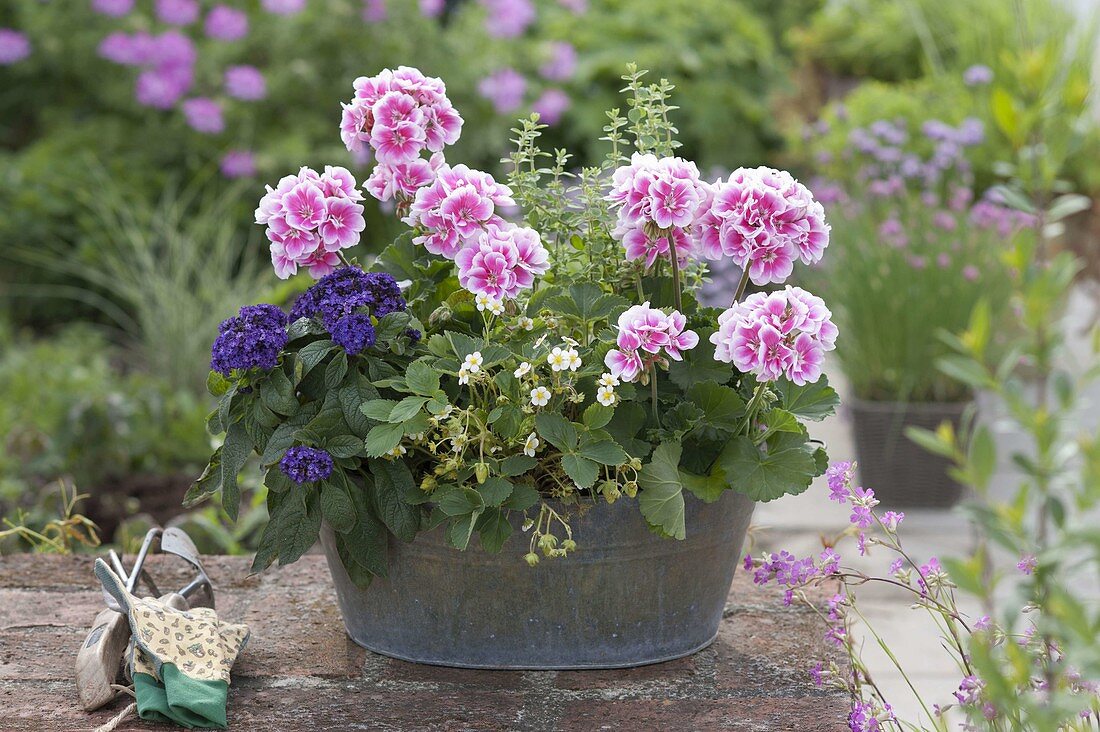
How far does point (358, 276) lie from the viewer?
1.43 meters

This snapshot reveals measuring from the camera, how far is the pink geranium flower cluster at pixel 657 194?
1.37 metres

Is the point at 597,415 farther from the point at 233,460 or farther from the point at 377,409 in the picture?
the point at 233,460


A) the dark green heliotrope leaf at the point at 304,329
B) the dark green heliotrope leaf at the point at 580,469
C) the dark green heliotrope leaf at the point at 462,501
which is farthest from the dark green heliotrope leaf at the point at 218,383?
the dark green heliotrope leaf at the point at 580,469

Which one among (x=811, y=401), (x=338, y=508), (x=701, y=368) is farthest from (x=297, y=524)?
(x=811, y=401)

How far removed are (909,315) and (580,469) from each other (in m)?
2.58

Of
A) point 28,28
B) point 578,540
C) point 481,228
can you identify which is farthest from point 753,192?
point 28,28

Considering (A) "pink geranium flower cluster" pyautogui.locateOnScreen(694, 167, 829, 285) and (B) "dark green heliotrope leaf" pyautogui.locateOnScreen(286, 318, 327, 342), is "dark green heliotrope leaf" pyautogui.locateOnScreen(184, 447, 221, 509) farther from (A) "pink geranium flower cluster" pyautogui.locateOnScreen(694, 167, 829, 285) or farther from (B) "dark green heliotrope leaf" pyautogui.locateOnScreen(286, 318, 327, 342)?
(A) "pink geranium flower cluster" pyautogui.locateOnScreen(694, 167, 829, 285)

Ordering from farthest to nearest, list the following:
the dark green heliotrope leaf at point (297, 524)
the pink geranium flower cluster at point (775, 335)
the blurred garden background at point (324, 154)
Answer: the blurred garden background at point (324, 154), the dark green heliotrope leaf at point (297, 524), the pink geranium flower cluster at point (775, 335)

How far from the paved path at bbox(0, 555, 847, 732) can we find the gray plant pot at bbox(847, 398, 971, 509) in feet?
6.85

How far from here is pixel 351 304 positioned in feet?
4.54

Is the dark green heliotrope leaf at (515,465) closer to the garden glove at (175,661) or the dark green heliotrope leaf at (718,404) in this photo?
the dark green heliotrope leaf at (718,404)

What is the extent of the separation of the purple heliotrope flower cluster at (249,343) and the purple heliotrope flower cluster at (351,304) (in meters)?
0.04

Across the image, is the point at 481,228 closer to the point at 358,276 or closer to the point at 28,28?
the point at 358,276

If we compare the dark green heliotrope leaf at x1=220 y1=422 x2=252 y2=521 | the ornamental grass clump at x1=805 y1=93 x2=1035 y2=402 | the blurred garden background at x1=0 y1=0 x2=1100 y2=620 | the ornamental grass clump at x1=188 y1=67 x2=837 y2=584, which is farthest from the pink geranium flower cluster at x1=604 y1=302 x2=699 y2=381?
the ornamental grass clump at x1=805 y1=93 x2=1035 y2=402
